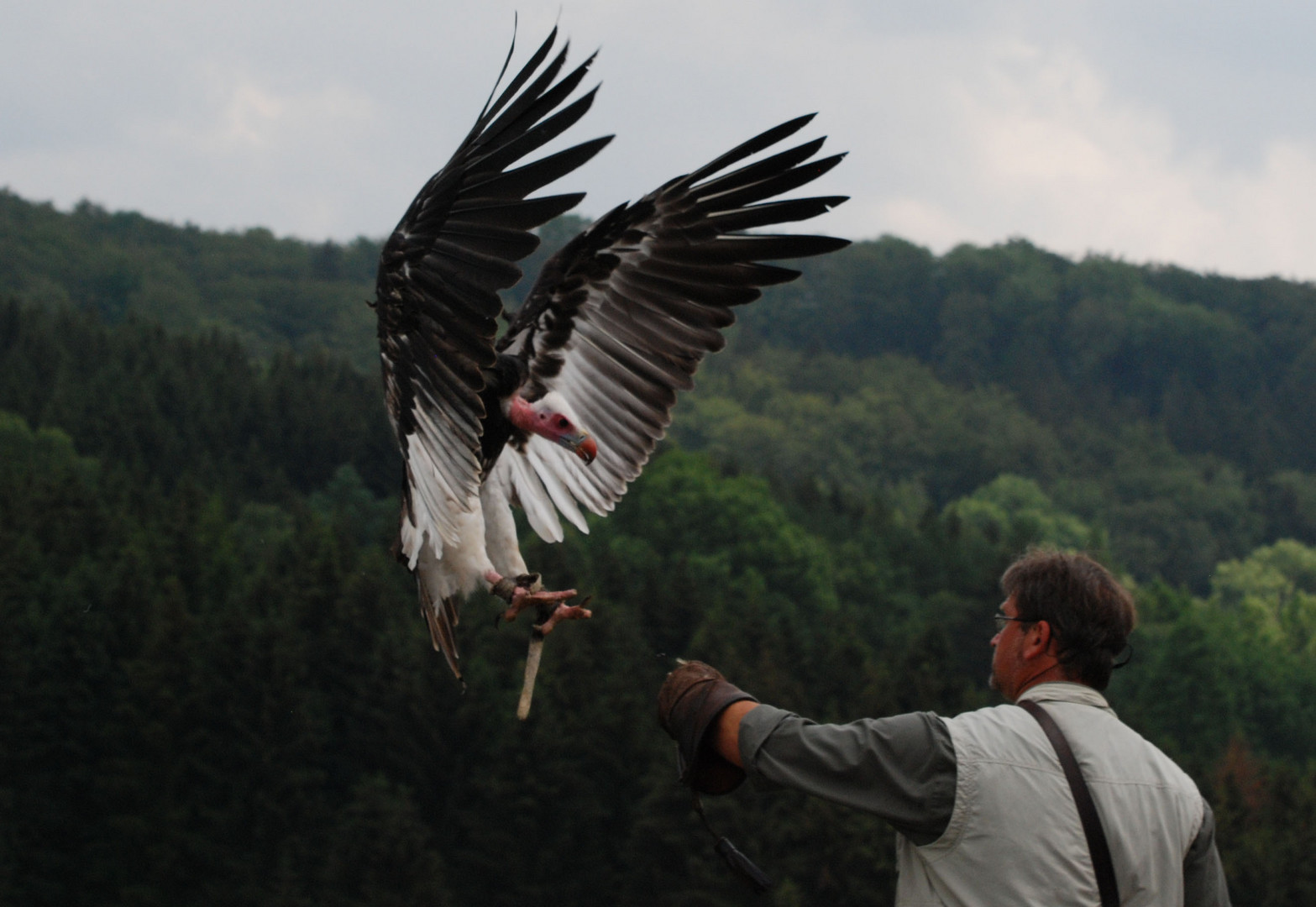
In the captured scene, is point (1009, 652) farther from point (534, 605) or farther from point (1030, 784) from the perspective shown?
point (534, 605)

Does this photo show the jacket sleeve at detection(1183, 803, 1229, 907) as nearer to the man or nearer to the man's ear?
the man

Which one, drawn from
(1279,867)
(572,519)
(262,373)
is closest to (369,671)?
(1279,867)

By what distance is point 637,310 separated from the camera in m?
6.95

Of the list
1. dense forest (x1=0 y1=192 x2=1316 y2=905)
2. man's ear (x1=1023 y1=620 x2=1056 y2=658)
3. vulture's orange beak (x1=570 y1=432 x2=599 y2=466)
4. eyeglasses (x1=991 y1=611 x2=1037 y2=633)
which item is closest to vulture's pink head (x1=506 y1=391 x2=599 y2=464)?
vulture's orange beak (x1=570 y1=432 x2=599 y2=466)

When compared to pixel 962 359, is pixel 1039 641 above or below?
below

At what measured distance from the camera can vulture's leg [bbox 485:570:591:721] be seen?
554cm

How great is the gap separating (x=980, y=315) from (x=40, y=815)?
12308 centimetres

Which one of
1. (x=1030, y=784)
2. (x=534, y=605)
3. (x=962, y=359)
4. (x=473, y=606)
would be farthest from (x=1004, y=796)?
(x=962, y=359)

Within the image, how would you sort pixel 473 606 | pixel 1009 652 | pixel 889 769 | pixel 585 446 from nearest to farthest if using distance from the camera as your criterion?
1. pixel 889 769
2. pixel 1009 652
3. pixel 585 446
4. pixel 473 606

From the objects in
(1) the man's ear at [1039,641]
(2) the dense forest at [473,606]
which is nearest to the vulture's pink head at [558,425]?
(2) the dense forest at [473,606]

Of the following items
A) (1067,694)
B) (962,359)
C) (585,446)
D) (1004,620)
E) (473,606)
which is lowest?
(473,606)

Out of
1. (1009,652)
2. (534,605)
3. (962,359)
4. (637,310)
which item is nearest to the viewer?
(1009,652)

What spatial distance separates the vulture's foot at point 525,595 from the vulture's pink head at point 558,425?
1.53ft

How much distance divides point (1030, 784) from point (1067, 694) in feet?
0.82
